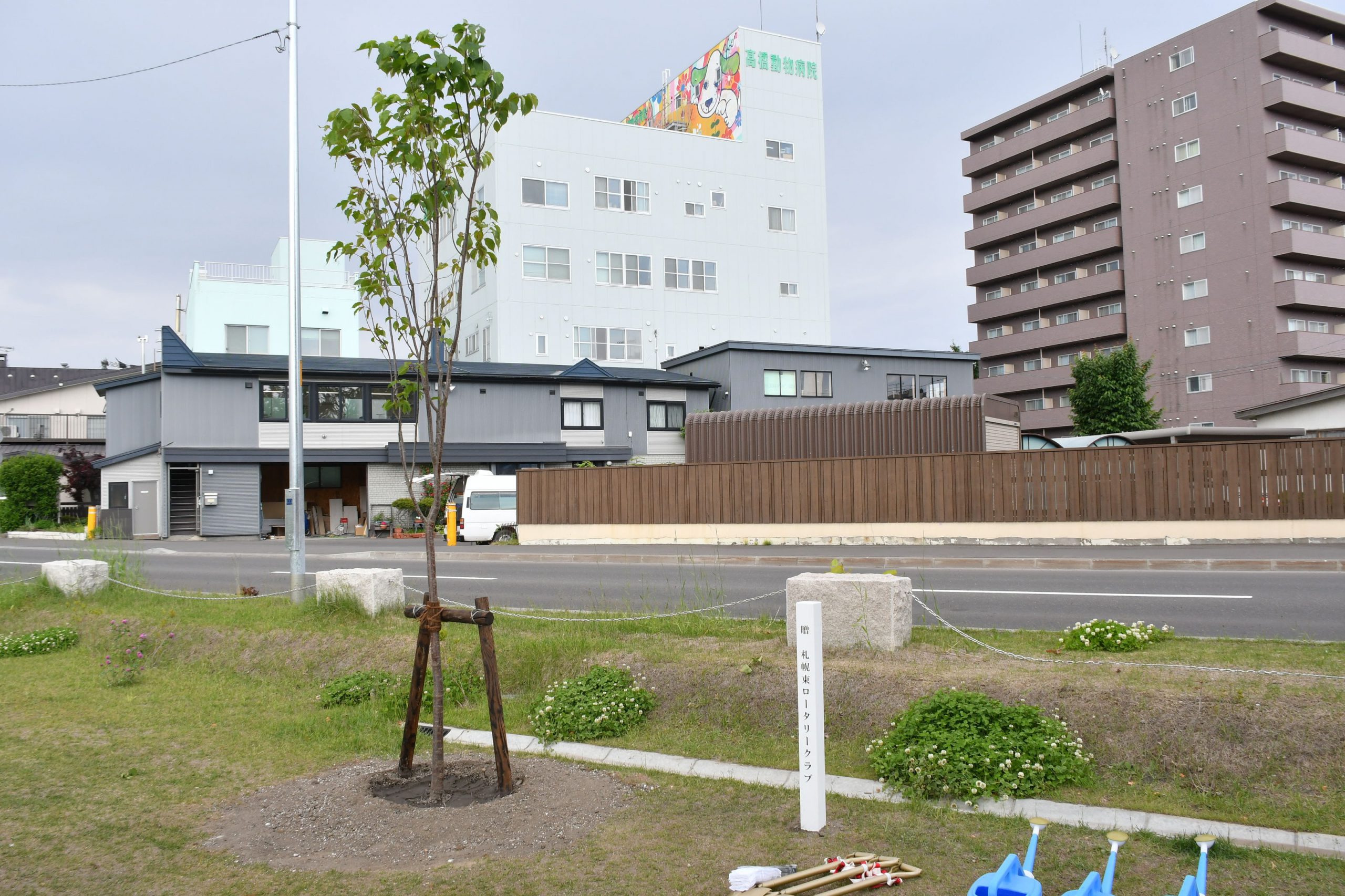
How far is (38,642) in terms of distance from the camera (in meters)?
11.2

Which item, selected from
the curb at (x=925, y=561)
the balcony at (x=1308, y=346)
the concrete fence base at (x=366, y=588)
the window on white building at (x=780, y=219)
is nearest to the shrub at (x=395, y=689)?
the concrete fence base at (x=366, y=588)

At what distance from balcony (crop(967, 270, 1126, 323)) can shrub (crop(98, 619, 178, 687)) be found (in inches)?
2352

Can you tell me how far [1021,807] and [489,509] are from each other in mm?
25681

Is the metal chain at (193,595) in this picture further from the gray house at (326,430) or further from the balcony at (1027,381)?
the balcony at (1027,381)

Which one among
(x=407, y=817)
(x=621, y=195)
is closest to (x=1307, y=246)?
(x=621, y=195)

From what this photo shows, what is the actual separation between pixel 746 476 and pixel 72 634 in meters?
17.2

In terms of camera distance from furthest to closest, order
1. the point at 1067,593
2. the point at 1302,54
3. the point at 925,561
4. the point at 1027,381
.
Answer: the point at 1027,381 < the point at 1302,54 < the point at 925,561 < the point at 1067,593

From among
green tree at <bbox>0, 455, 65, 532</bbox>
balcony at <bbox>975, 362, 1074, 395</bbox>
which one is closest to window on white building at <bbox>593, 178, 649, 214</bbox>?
balcony at <bbox>975, 362, 1074, 395</bbox>

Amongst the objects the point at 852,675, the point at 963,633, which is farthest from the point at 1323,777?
the point at 963,633

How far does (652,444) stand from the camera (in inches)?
1638

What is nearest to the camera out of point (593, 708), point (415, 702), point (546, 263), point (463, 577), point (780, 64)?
point (415, 702)

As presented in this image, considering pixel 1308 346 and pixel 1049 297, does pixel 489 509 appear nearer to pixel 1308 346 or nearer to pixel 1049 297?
pixel 1308 346

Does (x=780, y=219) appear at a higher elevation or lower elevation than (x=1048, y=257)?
higher

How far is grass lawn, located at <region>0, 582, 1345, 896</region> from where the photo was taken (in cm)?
462
